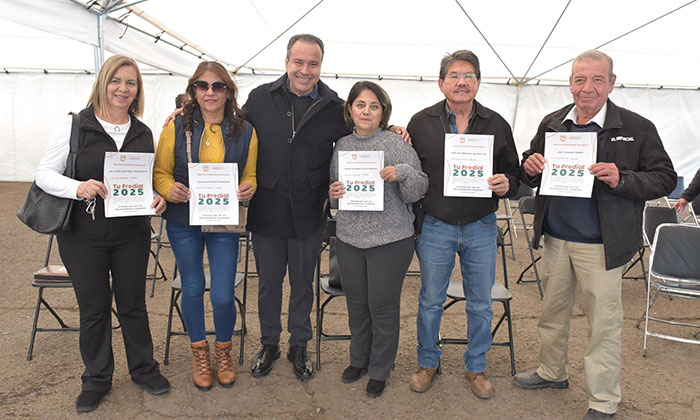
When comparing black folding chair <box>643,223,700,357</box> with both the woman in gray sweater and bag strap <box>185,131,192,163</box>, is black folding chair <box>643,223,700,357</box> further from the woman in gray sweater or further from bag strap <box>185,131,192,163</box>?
bag strap <box>185,131,192,163</box>

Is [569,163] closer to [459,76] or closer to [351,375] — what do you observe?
[459,76]

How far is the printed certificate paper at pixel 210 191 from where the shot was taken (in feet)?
8.63

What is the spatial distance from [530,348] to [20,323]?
441 centimetres

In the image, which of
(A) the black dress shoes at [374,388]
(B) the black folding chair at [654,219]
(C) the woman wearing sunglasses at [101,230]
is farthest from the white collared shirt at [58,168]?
(B) the black folding chair at [654,219]

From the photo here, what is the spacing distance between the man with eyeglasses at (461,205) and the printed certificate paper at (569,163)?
0.72 feet

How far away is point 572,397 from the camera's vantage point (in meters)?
3.03

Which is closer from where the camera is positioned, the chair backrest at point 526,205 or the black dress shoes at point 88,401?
the black dress shoes at point 88,401

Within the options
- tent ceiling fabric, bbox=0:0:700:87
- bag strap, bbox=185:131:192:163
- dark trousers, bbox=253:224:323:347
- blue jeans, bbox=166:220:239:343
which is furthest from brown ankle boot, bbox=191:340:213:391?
tent ceiling fabric, bbox=0:0:700:87

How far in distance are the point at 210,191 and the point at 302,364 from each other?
1.40 metres

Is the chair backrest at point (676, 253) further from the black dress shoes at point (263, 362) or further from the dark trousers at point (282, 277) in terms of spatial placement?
the black dress shoes at point (263, 362)

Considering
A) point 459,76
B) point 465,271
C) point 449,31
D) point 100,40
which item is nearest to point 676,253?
point 465,271

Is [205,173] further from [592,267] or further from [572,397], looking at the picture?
[572,397]

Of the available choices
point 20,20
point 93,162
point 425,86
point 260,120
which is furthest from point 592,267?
point 425,86

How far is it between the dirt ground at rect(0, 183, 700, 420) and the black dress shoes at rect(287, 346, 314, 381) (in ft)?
0.16
